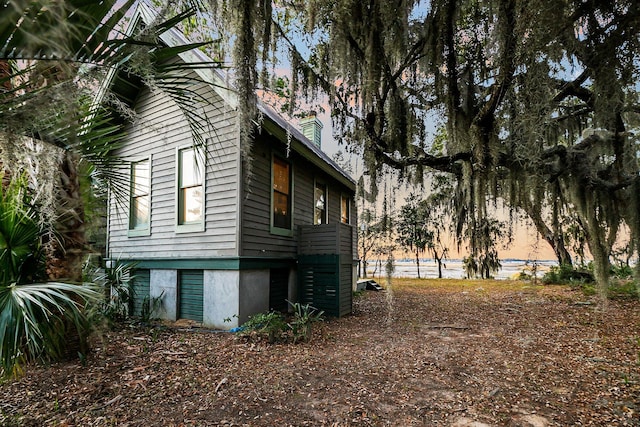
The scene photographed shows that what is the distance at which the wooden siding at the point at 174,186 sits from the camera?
6160 mm

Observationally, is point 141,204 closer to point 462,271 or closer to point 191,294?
point 191,294

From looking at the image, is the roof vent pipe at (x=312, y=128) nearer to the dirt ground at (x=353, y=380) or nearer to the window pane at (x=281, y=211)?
the window pane at (x=281, y=211)

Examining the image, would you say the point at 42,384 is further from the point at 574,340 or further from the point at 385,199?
the point at 574,340

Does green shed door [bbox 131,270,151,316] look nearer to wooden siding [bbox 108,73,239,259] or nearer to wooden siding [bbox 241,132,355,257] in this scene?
wooden siding [bbox 108,73,239,259]

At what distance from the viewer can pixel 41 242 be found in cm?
371

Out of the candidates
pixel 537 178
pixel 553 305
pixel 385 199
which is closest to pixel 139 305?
pixel 385 199

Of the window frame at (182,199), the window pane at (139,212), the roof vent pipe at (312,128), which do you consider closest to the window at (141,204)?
the window pane at (139,212)

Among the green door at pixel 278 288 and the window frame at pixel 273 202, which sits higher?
the window frame at pixel 273 202

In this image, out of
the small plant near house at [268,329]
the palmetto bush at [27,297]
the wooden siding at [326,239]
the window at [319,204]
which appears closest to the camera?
the palmetto bush at [27,297]

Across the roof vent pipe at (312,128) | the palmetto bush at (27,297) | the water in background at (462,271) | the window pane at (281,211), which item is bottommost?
the water in background at (462,271)

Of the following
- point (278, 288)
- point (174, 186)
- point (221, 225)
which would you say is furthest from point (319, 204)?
point (174, 186)

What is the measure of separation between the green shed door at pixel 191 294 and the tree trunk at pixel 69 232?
2.66 metres

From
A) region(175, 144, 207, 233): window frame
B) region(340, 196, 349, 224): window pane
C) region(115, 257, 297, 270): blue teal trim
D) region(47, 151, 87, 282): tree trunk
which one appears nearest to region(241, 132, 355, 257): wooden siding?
region(115, 257, 297, 270): blue teal trim

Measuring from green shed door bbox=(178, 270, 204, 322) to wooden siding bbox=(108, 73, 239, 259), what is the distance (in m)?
0.42
